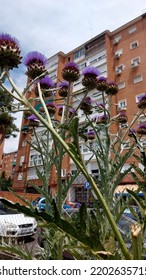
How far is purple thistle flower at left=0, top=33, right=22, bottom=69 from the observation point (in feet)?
6.17

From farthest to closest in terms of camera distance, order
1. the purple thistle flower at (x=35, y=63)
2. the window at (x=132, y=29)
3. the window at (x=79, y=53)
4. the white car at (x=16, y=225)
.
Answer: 1. the window at (x=79, y=53)
2. the window at (x=132, y=29)
3. the white car at (x=16, y=225)
4. the purple thistle flower at (x=35, y=63)

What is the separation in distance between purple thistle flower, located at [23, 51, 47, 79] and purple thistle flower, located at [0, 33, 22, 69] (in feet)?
0.91

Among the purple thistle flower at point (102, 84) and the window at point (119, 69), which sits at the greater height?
the window at point (119, 69)

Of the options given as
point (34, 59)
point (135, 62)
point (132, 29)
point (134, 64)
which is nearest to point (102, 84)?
point (34, 59)

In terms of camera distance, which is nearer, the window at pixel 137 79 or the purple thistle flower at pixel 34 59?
the purple thistle flower at pixel 34 59

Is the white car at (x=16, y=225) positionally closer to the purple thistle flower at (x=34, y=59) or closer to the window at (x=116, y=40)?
the purple thistle flower at (x=34, y=59)

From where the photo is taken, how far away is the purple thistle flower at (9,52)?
188 cm

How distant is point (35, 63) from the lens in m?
2.25

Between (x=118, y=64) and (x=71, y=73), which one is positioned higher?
(x=118, y=64)

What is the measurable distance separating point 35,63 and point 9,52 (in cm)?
39

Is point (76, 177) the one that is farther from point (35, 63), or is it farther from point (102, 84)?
point (102, 84)

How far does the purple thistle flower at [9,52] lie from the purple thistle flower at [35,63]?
276 millimetres

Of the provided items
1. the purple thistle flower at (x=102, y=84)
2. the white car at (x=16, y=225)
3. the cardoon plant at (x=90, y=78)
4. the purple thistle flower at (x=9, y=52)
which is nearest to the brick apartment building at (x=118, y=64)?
the white car at (x=16, y=225)

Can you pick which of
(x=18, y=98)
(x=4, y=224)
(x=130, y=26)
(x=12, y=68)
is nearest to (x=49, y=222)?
(x=18, y=98)
